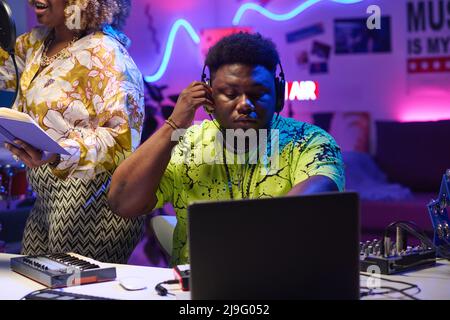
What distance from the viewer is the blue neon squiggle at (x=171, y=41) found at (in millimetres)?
5703

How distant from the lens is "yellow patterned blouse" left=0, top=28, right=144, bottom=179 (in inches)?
81.7

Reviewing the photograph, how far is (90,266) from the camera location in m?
1.67

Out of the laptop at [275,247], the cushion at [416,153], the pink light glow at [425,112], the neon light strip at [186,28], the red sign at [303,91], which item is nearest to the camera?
the laptop at [275,247]

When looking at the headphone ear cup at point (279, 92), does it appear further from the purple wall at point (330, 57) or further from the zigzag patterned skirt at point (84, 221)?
the purple wall at point (330, 57)

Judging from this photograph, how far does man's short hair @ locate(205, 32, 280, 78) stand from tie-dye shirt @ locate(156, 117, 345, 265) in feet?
0.64

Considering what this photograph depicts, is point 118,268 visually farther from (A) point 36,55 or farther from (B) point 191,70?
(B) point 191,70

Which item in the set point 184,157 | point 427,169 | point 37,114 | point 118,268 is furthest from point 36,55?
point 427,169

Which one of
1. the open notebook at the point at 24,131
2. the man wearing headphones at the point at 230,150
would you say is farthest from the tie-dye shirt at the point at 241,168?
the open notebook at the point at 24,131

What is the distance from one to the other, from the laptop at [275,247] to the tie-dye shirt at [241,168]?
604 millimetres

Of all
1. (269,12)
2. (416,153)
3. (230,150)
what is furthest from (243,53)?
(269,12)

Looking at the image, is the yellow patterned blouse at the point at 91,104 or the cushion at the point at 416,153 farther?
the cushion at the point at 416,153

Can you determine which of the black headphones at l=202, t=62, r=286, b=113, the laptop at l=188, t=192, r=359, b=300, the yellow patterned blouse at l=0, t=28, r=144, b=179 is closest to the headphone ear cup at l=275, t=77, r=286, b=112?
the black headphones at l=202, t=62, r=286, b=113

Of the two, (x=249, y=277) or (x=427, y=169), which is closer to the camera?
(x=249, y=277)
